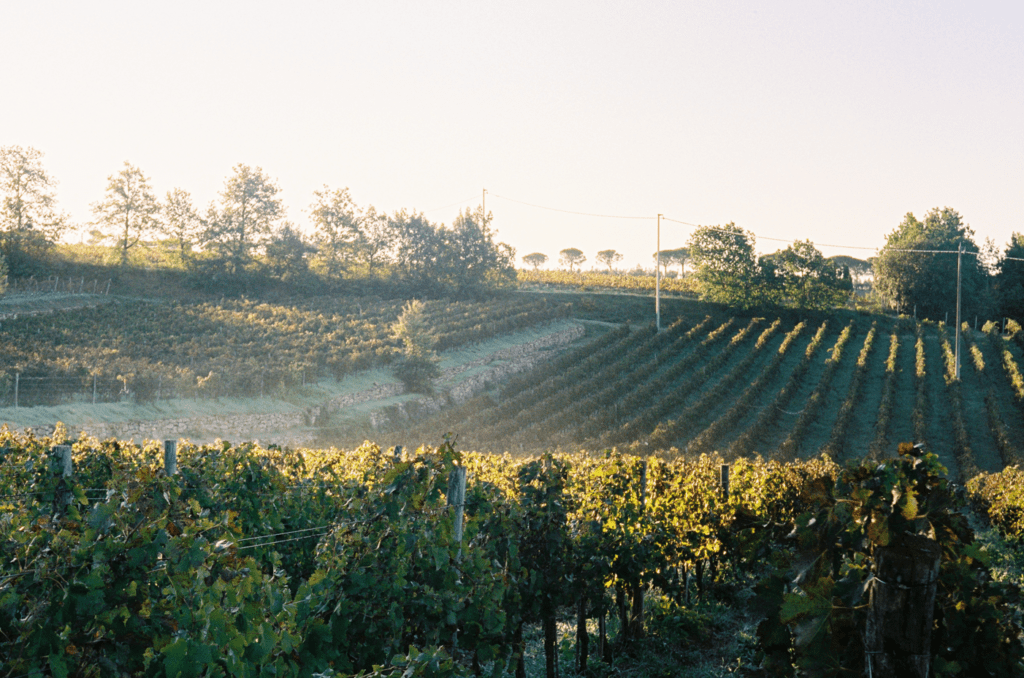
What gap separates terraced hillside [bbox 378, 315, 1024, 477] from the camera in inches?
1021

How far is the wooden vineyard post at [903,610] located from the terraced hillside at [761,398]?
867 inches

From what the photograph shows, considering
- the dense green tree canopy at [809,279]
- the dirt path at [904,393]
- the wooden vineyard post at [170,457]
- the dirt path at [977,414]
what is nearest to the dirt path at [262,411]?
the wooden vineyard post at [170,457]

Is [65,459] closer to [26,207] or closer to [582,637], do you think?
[582,637]

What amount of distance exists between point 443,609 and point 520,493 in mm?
2090

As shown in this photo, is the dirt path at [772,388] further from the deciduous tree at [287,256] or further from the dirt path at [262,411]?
the deciduous tree at [287,256]

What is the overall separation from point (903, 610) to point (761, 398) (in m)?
32.3

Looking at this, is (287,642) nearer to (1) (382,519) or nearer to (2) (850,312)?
(1) (382,519)

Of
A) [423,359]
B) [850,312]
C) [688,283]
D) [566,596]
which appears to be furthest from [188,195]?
[566,596]

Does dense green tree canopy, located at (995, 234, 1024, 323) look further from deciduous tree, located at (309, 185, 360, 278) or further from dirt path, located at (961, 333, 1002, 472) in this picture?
deciduous tree, located at (309, 185, 360, 278)

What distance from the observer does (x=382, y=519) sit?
382 cm

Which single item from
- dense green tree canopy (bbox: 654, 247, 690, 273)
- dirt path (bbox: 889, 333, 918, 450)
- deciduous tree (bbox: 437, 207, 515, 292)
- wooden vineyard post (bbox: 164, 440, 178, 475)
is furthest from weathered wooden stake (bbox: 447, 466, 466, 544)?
dense green tree canopy (bbox: 654, 247, 690, 273)

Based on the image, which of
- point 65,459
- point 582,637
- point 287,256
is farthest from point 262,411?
point 287,256

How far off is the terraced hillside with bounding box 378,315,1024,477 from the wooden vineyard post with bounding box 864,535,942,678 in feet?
72.3

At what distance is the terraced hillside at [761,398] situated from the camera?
85.0 feet
